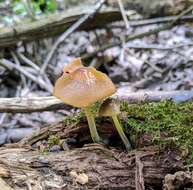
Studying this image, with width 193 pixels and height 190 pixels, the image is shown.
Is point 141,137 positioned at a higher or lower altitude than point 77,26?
lower

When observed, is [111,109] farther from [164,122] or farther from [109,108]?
[164,122]

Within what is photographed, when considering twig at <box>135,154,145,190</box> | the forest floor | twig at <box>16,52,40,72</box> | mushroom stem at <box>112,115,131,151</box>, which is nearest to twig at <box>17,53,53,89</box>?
twig at <box>16,52,40,72</box>

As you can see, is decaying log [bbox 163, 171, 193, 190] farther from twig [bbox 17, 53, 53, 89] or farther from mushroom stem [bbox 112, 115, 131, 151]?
twig [bbox 17, 53, 53, 89]

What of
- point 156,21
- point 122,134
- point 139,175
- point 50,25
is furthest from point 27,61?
point 139,175

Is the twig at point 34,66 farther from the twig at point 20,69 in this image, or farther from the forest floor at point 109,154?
the forest floor at point 109,154

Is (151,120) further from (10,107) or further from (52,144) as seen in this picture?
(10,107)

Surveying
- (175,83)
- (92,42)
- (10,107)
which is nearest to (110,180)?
(10,107)
